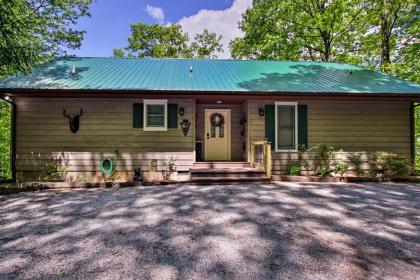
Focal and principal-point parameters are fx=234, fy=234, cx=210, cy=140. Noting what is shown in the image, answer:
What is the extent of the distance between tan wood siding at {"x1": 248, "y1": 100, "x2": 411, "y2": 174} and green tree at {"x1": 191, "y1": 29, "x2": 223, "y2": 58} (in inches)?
736

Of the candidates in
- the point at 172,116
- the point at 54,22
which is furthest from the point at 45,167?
the point at 54,22

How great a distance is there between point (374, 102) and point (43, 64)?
12958mm

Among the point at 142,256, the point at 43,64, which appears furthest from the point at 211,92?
the point at 43,64

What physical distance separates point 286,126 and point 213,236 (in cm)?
594

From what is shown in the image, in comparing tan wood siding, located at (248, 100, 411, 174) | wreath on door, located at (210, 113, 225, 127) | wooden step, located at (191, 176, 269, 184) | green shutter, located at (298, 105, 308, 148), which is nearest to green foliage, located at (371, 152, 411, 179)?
tan wood siding, located at (248, 100, 411, 174)

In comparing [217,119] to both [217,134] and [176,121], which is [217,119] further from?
[176,121]

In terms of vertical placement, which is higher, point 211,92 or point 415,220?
point 211,92

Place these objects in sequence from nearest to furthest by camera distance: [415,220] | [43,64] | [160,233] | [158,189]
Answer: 1. [160,233]
2. [415,220]
3. [158,189]
4. [43,64]

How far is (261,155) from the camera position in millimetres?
7879

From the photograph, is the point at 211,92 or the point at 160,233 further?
the point at 211,92

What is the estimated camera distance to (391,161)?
7.55 metres

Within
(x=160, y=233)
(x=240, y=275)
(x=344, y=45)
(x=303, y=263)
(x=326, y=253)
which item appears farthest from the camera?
(x=344, y=45)

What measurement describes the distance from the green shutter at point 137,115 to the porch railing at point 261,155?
3927 mm

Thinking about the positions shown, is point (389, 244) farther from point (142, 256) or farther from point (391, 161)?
point (391, 161)
